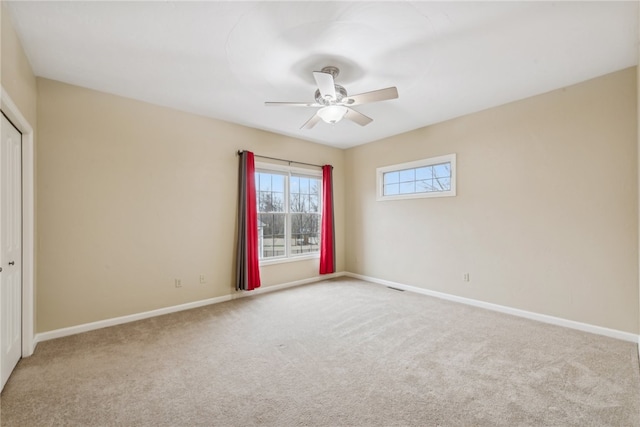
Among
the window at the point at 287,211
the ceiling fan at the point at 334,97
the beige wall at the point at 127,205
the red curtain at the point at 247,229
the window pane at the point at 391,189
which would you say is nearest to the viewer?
the ceiling fan at the point at 334,97

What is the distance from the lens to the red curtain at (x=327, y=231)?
5.33m

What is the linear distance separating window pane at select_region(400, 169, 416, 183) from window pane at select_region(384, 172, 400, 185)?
0.28 feet

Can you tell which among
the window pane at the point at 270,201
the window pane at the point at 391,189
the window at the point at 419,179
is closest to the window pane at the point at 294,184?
the window pane at the point at 270,201

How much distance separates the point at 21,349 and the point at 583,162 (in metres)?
5.63

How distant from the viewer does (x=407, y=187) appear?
4723 mm

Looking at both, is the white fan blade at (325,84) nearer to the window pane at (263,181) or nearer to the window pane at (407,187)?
the window pane at (263,181)

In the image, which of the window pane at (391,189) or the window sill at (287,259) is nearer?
the window sill at (287,259)

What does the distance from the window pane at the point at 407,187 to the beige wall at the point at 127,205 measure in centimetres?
260

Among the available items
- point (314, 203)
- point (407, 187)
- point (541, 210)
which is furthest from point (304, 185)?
point (541, 210)

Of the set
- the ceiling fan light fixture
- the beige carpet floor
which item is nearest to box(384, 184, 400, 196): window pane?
the beige carpet floor

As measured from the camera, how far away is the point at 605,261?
2873mm

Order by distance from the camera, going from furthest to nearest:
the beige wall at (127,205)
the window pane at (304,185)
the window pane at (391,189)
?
1. the window pane at (304,185)
2. the window pane at (391,189)
3. the beige wall at (127,205)

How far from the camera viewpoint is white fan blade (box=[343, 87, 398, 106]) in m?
2.40

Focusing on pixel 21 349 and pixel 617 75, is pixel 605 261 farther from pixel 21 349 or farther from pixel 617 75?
pixel 21 349
